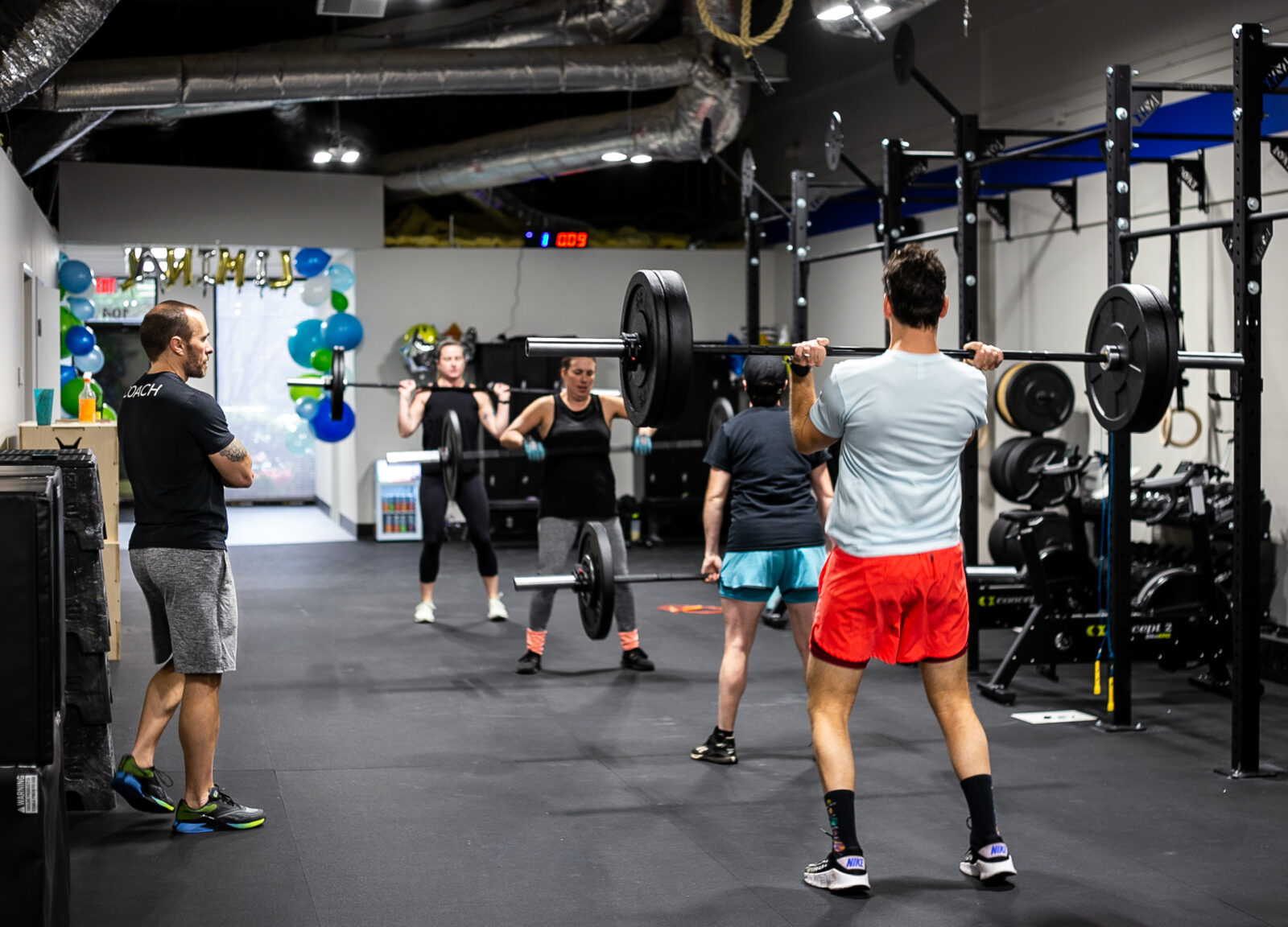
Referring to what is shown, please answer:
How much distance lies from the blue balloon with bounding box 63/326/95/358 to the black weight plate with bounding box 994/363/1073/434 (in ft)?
20.6

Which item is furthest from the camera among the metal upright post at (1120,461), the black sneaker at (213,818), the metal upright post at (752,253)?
the metal upright post at (752,253)

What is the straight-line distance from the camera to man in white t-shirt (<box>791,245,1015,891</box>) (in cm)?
281

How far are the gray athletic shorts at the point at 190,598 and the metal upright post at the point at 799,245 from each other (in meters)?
4.04

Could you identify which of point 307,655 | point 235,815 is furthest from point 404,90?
point 235,815

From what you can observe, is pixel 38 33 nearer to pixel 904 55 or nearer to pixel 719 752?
pixel 904 55

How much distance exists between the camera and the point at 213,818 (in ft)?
10.9

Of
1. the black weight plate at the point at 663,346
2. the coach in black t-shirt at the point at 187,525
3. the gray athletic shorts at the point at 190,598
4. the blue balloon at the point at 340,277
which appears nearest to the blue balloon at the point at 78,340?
the blue balloon at the point at 340,277

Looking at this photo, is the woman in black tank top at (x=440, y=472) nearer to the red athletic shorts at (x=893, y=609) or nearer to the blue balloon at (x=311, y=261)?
the blue balloon at (x=311, y=261)

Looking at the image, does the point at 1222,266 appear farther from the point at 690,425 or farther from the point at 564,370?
the point at 690,425

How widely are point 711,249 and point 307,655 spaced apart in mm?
6428

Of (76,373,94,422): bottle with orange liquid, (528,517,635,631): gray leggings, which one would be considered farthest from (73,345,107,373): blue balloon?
(528,517,635,631): gray leggings

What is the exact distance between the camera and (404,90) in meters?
7.52

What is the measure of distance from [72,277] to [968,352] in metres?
7.59

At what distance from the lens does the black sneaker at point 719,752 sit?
4.02 metres
